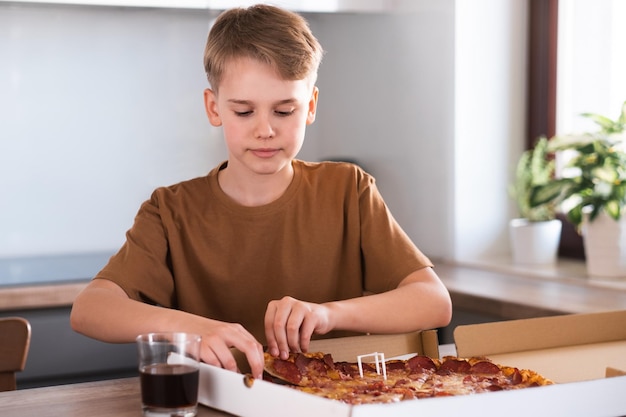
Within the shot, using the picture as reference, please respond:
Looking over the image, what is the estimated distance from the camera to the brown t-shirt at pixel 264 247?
137 cm

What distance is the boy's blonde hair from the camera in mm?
1262

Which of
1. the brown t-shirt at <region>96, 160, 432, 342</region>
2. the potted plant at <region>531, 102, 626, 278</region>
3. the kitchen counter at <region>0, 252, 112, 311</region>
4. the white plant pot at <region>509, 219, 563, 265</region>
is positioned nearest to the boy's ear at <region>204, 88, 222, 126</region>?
the brown t-shirt at <region>96, 160, 432, 342</region>

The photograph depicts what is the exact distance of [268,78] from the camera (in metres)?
1.25

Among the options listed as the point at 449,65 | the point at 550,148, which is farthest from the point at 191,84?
the point at 550,148

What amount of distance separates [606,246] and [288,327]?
1.44 metres

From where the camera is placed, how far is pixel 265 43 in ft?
4.18

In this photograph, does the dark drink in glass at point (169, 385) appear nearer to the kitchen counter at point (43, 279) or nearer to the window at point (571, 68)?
the kitchen counter at point (43, 279)

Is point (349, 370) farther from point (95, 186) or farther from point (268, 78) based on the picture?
point (95, 186)

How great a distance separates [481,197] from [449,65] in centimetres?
40

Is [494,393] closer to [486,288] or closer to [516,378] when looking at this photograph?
[516,378]

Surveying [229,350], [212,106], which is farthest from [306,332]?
[212,106]

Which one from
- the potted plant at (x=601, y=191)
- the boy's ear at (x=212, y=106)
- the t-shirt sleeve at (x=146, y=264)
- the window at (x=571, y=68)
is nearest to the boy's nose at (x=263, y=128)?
the boy's ear at (x=212, y=106)

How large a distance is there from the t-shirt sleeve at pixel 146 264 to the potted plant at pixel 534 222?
1366mm

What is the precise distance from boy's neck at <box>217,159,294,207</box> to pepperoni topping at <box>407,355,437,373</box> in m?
0.45
